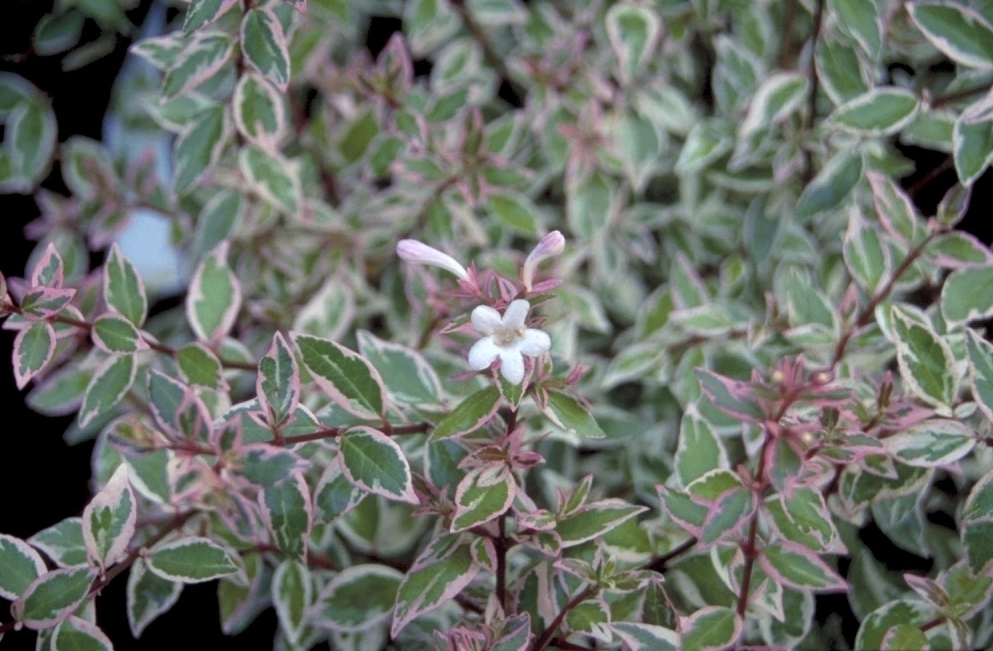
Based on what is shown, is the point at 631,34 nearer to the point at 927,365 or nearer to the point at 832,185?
the point at 832,185

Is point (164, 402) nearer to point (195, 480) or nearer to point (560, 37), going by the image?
point (195, 480)

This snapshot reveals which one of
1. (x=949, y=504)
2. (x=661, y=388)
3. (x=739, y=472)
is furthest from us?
(x=661, y=388)

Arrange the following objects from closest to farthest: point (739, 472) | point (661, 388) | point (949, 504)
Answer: point (739, 472) < point (949, 504) < point (661, 388)

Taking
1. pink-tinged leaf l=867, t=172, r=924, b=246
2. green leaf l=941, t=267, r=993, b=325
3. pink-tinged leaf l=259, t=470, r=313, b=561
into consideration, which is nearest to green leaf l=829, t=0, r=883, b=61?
pink-tinged leaf l=867, t=172, r=924, b=246

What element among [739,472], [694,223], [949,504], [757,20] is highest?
[757,20]

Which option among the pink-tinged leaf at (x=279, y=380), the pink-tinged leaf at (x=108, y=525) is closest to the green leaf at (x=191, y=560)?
the pink-tinged leaf at (x=108, y=525)

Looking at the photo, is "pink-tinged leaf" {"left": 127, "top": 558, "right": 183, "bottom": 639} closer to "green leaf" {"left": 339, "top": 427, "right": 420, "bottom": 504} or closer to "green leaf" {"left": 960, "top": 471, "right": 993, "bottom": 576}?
"green leaf" {"left": 339, "top": 427, "right": 420, "bottom": 504}

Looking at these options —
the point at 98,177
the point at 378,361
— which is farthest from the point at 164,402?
the point at 98,177

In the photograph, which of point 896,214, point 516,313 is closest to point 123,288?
point 516,313
